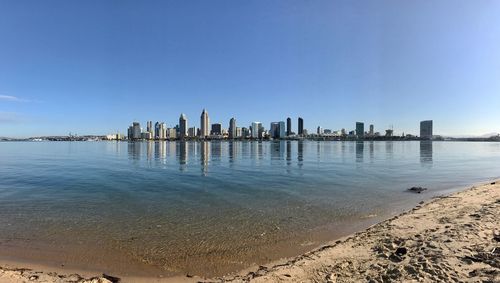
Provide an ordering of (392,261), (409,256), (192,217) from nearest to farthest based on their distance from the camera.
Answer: (392,261) < (409,256) < (192,217)

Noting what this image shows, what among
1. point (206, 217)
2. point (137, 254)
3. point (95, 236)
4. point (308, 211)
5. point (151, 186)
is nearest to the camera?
point (137, 254)

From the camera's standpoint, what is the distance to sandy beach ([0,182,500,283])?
945 cm

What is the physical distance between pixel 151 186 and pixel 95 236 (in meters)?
15.7

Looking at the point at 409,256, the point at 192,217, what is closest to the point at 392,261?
the point at 409,256

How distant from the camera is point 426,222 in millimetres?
15586

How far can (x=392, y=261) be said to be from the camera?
10562 millimetres

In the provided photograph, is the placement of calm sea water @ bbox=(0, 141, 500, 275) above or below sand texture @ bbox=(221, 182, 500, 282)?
below

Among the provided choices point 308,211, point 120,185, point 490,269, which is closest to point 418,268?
point 490,269

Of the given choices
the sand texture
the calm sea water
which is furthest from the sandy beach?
the calm sea water

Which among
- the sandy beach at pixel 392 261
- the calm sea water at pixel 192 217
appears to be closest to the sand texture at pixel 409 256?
the sandy beach at pixel 392 261

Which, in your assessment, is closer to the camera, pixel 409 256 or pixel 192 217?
pixel 409 256

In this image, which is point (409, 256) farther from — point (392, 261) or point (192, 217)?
point (192, 217)

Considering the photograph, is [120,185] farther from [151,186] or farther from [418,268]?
[418,268]

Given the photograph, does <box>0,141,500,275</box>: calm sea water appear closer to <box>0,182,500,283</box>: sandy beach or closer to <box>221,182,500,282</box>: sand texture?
<box>0,182,500,283</box>: sandy beach
